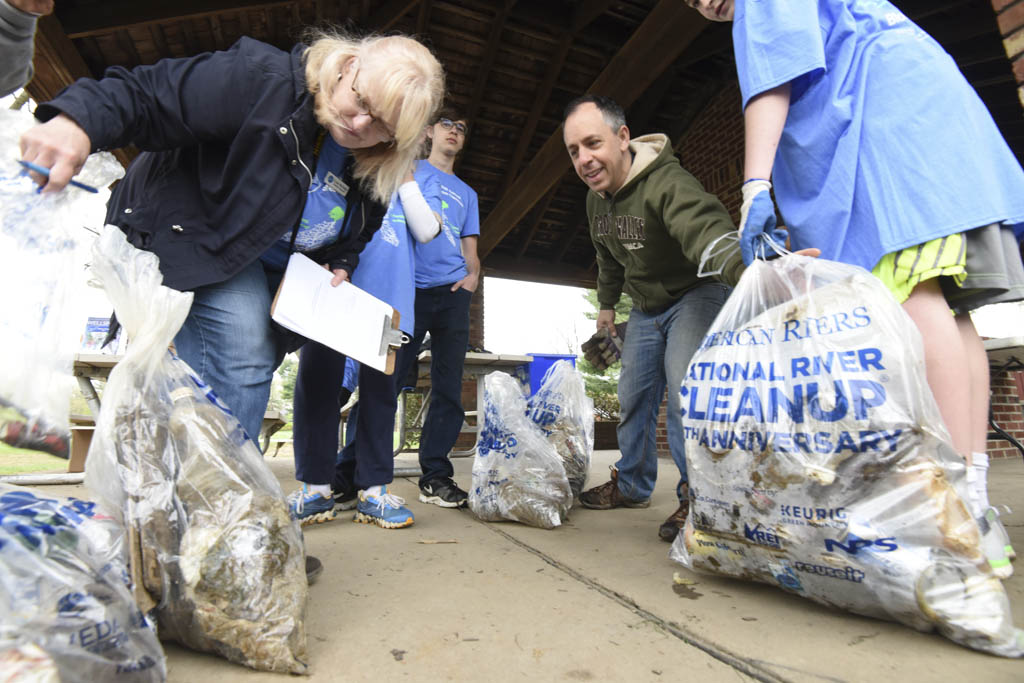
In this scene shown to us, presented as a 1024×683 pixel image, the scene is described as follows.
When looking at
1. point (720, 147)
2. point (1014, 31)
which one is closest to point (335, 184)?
point (1014, 31)

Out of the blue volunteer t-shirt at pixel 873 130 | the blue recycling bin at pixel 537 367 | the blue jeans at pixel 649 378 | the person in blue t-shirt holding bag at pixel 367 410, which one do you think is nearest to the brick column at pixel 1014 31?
the blue volunteer t-shirt at pixel 873 130

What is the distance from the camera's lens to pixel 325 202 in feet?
4.55

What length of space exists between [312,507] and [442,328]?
2.96 feet

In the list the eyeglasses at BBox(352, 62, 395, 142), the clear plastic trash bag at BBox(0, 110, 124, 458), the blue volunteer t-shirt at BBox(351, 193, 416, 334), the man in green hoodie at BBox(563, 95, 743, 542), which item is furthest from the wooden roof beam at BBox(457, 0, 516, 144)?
the clear plastic trash bag at BBox(0, 110, 124, 458)

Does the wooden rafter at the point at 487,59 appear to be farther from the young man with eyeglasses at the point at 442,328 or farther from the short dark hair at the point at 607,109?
the short dark hair at the point at 607,109

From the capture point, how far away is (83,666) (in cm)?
61

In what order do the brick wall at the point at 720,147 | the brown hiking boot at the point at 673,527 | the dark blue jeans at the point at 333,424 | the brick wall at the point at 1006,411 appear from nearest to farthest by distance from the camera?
the brown hiking boot at the point at 673,527, the dark blue jeans at the point at 333,424, the brick wall at the point at 1006,411, the brick wall at the point at 720,147

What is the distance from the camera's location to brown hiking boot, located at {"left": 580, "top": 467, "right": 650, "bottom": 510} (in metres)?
2.20

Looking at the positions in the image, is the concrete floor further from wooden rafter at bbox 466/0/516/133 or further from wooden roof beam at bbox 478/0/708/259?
wooden rafter at bbox 466/0/516/133

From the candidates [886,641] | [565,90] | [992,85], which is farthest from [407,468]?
[992,85]

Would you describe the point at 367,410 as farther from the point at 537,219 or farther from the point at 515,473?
the point at 537,219

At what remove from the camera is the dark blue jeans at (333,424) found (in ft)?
5.74

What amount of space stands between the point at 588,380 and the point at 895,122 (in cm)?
1535

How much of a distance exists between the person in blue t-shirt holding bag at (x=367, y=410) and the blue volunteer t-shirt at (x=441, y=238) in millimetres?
390
